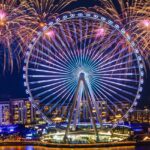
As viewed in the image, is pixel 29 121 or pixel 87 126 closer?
pixel 87 126

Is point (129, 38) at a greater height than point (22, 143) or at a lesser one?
greater

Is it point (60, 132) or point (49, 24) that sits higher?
point (49, 24)

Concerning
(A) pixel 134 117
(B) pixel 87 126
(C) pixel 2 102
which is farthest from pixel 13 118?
(B) pixel 87 126

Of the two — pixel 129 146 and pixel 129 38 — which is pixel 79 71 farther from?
pixel 129 146

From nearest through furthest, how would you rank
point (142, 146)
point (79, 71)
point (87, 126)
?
1. point (79, 71)
2. point (142, 146)
3. point (87, 126)

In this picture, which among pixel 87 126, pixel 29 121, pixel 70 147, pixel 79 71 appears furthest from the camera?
pixel 29 121

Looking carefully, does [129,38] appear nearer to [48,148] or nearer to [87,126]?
[48,148]

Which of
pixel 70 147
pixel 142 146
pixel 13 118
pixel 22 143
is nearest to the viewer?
pixel 70 147

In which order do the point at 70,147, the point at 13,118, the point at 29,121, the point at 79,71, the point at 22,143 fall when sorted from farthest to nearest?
the point at 13,118 → the point at 29,121 → the point at 22,143 → the point at 70,147 → the point at 79,71

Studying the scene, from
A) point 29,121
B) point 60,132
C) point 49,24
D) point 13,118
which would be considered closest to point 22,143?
point 60,132
